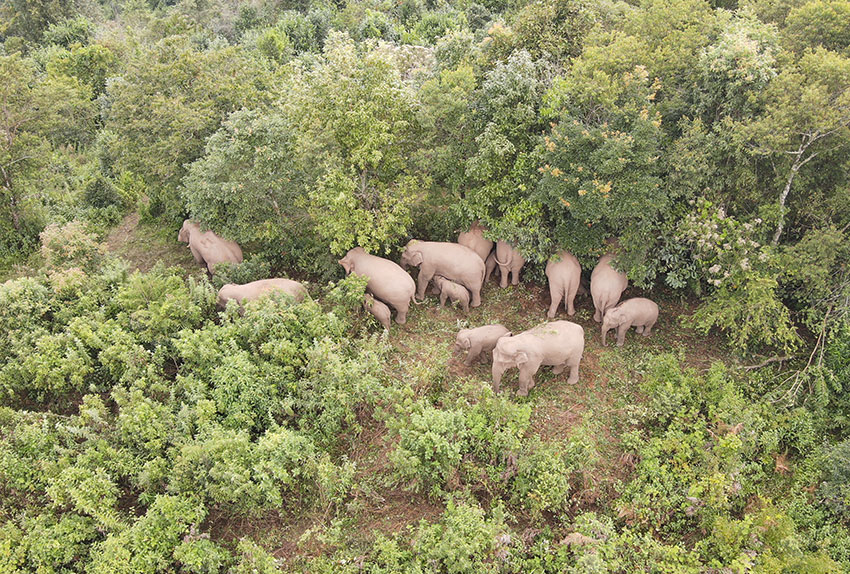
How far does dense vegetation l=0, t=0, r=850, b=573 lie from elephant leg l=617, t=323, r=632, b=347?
388 mm

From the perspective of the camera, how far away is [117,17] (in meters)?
42.8

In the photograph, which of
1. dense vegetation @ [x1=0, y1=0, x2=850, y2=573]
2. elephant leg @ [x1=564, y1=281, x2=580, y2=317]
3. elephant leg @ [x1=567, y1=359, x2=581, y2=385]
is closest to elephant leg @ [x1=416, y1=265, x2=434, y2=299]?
dense vegetation @ [x1=0, y1=0, x2=850, y2=573]

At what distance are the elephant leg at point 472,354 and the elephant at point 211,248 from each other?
19.9 feet

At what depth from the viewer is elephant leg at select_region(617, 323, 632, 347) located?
1132 centimetres

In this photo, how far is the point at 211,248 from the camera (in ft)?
42.8

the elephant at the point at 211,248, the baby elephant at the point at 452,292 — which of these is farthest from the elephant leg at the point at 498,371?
the elephant at the point at 211,248

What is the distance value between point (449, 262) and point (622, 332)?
3874 millimetres

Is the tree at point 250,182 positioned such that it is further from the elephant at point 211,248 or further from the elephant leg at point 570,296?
the elephant leg at point 570,296

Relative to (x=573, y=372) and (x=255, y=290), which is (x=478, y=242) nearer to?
(x=573, y=372)

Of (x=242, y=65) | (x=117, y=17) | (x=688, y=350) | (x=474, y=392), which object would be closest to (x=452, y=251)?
(x=474, y=392)

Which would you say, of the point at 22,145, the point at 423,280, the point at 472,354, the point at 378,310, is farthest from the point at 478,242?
the point at 22,145

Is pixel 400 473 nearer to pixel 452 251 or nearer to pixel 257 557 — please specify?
pixel 257 557

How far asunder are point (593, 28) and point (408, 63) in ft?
21.5

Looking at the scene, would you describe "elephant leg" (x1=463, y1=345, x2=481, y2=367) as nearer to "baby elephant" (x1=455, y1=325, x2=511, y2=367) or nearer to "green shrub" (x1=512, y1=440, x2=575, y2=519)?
→ "baby elephant" (x1=455, y1=325, x2=511, y2=367)
